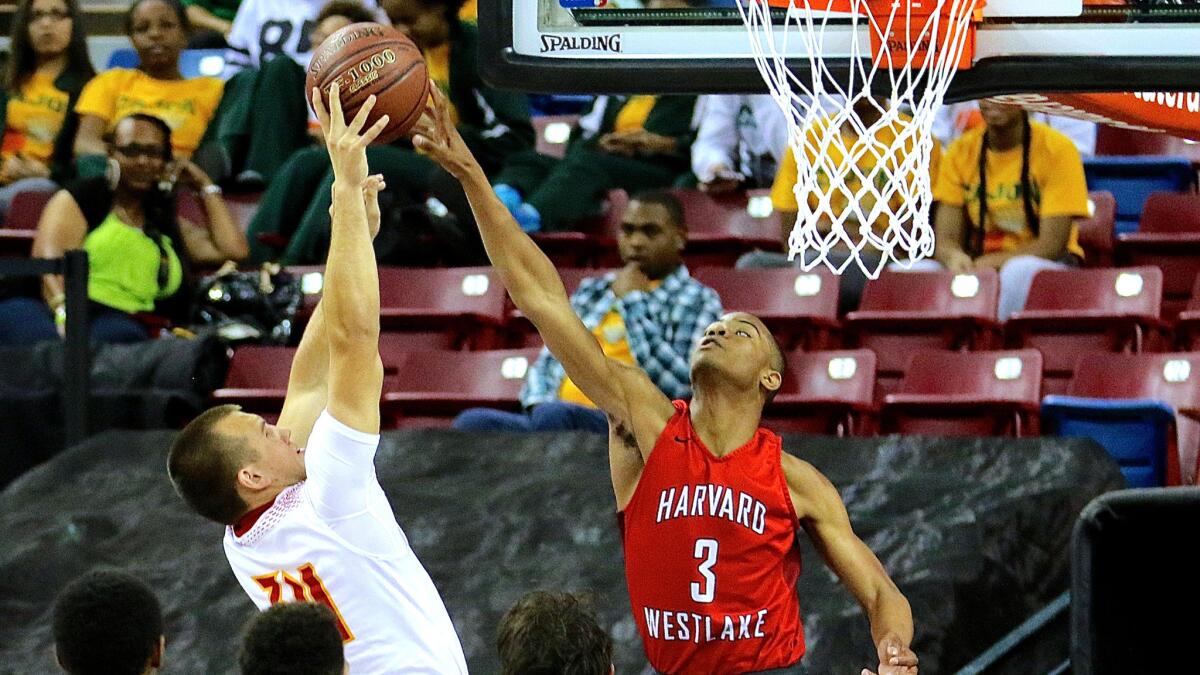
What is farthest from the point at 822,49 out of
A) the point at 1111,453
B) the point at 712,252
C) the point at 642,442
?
the point at 712,252

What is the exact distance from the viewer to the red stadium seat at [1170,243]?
7758 millimetres

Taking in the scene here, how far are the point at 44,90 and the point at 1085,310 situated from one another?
4.92 metres

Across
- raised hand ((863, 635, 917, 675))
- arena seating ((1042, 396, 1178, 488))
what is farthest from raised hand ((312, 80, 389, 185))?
arena seating ((1042, 396, 1178, 488))

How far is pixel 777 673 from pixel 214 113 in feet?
17.5

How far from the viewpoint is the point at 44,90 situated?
30.1ft

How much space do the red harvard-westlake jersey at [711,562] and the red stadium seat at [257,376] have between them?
2.92 m

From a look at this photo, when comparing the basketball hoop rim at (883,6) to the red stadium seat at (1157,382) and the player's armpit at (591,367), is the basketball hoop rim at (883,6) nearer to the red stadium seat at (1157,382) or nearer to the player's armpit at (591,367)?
the player's armpit at (591,367)

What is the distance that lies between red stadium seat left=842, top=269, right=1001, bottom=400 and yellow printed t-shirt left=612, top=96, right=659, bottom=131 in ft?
5.69

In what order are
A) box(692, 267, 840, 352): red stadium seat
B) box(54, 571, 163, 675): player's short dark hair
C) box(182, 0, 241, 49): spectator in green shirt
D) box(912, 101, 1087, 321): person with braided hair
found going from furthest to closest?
1. box(182, 0, 241, 49): spectator in green shirt
2. box(912, 101, 1087, 321): person with braided hair
3. box(692, 267, 840, 352): red stadium seat
4. box(54, 571, 163, 675): player's short dark hair

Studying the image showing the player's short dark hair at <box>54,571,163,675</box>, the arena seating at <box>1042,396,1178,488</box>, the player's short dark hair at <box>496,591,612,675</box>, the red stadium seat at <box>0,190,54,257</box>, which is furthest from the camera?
the red stadium seat at <box>0,190,54,257</box>

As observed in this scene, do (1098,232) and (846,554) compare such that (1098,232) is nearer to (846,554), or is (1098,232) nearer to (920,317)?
(920,317)

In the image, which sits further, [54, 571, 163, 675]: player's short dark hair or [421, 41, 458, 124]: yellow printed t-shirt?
[421, 41, 458, 124]: yellow printed t-shirt

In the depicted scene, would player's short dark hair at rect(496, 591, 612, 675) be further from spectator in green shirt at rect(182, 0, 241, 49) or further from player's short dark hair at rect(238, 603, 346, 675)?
spectator in green shirt at rect(182, 0, 241, 49)

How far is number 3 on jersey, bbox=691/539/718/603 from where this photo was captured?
4.43 meters
